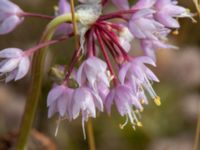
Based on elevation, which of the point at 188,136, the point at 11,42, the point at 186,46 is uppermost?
the point at 11,42

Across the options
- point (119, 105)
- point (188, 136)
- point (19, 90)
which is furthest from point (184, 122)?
point (119, 105)

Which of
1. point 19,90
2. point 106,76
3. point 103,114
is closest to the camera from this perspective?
point 106,76

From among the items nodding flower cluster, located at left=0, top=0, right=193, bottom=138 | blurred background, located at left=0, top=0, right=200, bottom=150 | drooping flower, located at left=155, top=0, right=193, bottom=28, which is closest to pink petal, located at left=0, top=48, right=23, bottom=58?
nodding flower cluster, located at left=0, top=0, right=193, bottom=138

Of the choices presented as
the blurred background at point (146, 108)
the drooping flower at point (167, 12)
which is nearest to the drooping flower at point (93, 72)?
the drooping flower at point (167, 12)

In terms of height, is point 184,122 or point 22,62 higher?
point 22,62

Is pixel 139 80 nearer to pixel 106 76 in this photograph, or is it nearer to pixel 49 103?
pixel 106 76

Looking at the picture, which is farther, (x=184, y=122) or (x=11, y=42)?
(x=184, y=122)

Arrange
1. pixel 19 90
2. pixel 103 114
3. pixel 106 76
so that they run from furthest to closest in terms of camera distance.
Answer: pixel 19 90, pixel 103 114, pixel 106 76
